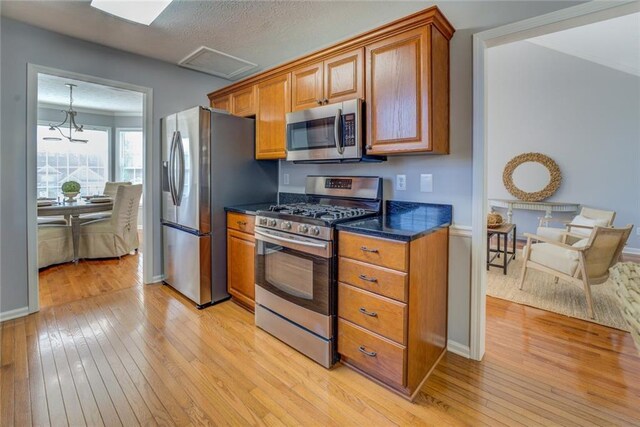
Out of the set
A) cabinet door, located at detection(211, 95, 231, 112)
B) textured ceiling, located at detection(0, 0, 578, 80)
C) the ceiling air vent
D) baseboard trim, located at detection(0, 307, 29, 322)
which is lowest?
baseboard trim, located at detection(0, 307, 29, 322)

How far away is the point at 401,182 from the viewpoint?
2.36 metres

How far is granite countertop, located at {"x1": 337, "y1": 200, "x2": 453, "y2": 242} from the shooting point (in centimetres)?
171

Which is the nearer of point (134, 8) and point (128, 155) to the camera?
point (134, 8)

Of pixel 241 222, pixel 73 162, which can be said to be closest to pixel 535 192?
pixel 241 222

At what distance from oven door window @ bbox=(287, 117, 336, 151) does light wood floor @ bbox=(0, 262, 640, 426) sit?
1.53 metres

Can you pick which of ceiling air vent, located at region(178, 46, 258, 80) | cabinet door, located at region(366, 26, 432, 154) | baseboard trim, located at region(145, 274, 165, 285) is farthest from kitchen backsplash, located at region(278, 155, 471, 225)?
baseboard trim, located at region(145, 274, 165, 285)

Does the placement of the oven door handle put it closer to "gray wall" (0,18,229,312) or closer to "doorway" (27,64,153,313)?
"doorway" (27,64,153,313)

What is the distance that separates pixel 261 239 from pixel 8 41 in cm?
271

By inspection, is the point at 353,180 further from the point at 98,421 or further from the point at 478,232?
the point at 98,421

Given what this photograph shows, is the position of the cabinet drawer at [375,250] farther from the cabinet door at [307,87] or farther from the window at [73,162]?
the window at [73,162]

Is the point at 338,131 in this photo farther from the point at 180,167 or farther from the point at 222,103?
the point at 222,103

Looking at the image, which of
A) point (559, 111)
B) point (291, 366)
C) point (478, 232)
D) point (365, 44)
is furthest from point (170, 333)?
point (559, 111)

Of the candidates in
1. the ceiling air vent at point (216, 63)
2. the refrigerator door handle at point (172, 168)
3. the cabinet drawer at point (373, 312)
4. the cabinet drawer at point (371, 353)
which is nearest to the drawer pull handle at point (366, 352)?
the cabinet drawer at point (371, 353)

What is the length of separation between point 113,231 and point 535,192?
7041 millimetres
